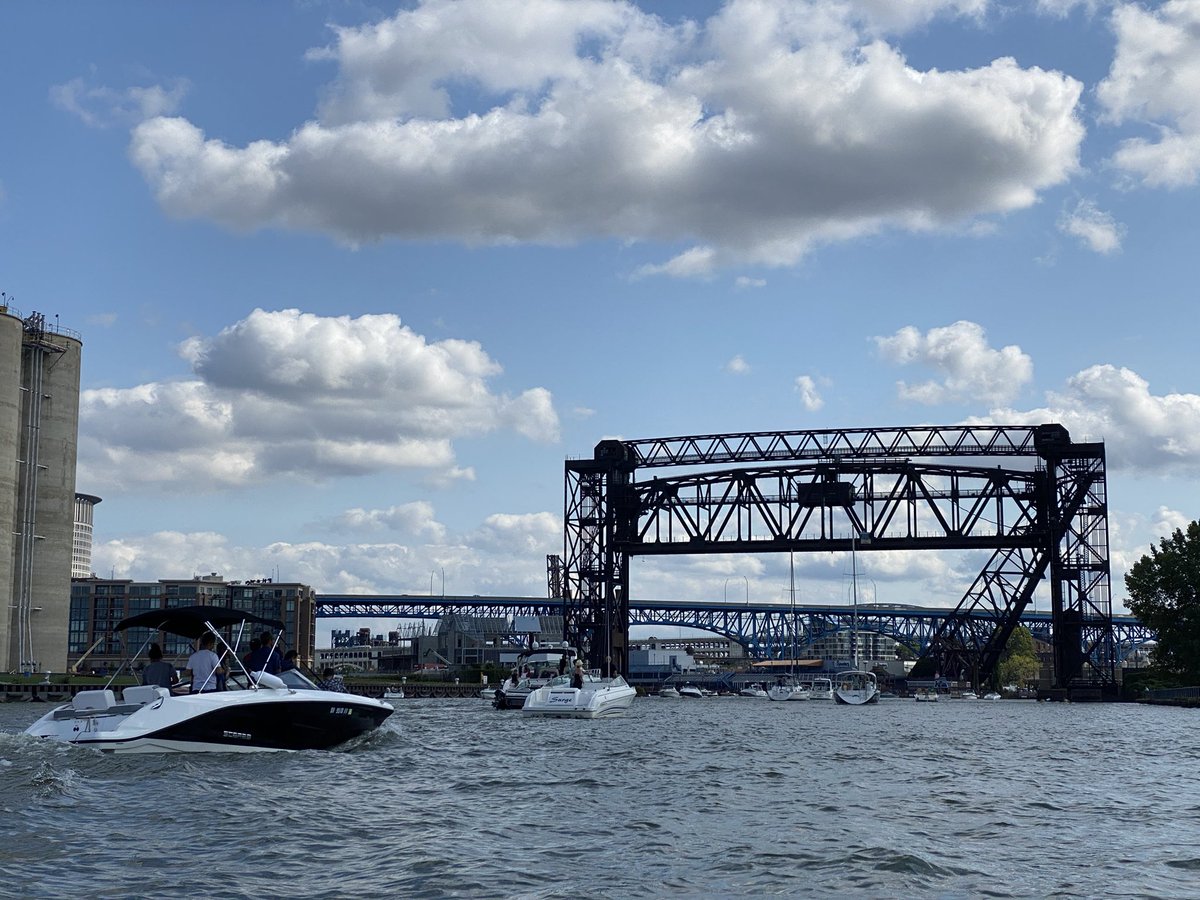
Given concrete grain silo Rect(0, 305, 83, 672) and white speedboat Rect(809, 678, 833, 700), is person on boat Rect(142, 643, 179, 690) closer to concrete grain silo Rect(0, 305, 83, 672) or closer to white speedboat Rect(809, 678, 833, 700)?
concrete grain silo Rect(0, 305, 83, 672)

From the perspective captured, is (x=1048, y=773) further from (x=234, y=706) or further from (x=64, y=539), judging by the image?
(x=64, y=539)

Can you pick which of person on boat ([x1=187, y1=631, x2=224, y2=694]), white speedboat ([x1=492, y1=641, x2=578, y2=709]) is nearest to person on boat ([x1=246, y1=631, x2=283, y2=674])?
person on boat ([x1=187, y1=631, x2=224, y2=694])

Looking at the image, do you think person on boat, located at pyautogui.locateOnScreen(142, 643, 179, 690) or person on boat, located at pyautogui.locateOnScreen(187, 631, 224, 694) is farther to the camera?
person on boat, located at pyautogui.locateOnScreen(142, 643, 179, 690)

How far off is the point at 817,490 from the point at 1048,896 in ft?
282

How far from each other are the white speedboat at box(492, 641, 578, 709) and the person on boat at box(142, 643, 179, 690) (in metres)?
39.6

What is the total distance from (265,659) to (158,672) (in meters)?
2.82

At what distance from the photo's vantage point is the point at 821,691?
115125 mm

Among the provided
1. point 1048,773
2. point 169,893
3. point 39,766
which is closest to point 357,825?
point 169,893

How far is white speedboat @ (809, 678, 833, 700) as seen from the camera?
11427 cm

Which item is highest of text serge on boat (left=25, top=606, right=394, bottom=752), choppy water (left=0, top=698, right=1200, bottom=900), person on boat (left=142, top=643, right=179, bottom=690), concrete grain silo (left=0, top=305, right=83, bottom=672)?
concrete grain silo (left=0, top=305, right=83, bottom=672)

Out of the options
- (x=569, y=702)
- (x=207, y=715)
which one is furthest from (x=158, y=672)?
(x=569, y=702)

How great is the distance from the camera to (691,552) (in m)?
103

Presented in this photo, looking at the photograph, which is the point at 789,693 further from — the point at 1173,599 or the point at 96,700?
the point at 96,700

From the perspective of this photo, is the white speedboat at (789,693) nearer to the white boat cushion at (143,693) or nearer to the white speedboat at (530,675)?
the white speedboat at (530,675)
